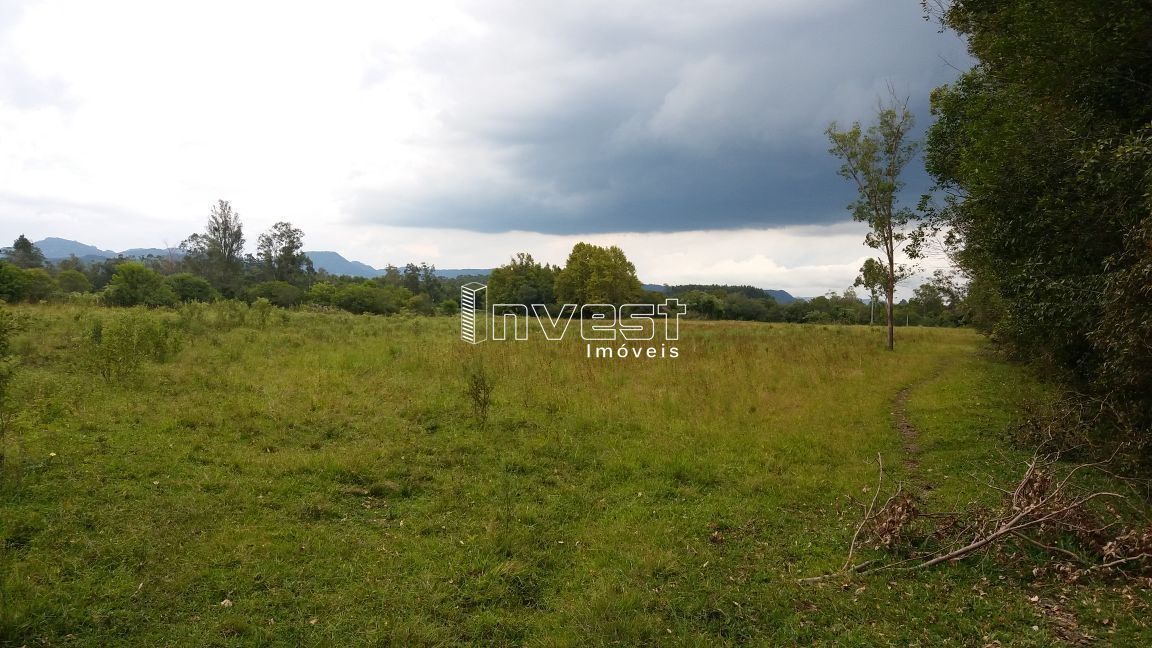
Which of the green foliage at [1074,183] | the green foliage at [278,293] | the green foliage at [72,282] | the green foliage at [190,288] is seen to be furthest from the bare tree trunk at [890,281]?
the green foliage at [72,282]

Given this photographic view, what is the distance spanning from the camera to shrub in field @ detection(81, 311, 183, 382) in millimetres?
10555

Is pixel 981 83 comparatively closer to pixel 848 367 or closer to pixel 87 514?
pixel 848 367

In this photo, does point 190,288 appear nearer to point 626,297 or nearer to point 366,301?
point 366,301

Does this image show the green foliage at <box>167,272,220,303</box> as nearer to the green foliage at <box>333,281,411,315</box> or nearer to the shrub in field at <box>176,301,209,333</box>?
the green foliage at <box>333,281,411,315</box>

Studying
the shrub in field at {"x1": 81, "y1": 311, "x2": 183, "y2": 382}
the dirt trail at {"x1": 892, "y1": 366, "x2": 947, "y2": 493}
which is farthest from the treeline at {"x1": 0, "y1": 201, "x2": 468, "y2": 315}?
the dirt trail at {"x1": 892, "y1": 366, "x2": 947, "y2": 493}

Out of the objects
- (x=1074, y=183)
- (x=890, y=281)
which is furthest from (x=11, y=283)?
(x=890, y=281)

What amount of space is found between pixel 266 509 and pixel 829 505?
21.4 feet

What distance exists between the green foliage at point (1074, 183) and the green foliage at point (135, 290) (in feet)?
117

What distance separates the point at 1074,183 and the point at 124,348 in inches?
627

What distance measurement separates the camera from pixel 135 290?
30812 mm

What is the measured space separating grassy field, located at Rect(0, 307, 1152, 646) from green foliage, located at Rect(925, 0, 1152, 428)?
A: 208cm

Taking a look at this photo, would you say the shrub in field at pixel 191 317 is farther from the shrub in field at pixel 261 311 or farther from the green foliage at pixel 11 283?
the green foliage at pixel 11 283

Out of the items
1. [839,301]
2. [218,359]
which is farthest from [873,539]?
[839,301]

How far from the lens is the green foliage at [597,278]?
49375 millimetres
